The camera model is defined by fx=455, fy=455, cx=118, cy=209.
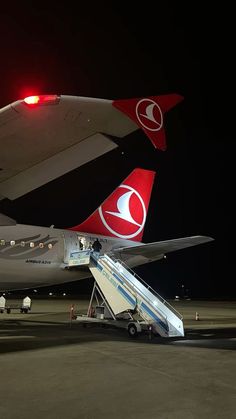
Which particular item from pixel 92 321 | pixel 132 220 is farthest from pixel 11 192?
pixel 132 220

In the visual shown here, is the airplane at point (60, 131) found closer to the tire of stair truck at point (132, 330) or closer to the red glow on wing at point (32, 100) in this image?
the red glow on wing at point (32, 100)

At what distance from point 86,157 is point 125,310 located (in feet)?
30.9

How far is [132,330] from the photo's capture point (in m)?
16.1

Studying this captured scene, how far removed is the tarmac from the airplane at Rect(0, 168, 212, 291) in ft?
20.5

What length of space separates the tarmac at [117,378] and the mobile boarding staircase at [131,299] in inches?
23.4

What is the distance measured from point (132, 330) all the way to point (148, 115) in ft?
36.0

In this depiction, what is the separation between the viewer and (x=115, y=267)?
17859 mm

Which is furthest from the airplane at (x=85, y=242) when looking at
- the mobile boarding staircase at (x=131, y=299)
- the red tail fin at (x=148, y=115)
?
the red tail fin at (x=148, y=115)

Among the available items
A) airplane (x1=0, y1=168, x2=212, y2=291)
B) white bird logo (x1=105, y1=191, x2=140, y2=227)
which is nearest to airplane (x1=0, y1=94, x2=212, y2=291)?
airplane (x1=0, y1=168, x2=212, y2=291)

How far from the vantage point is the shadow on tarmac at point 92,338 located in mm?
13875

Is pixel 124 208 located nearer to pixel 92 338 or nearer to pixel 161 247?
pixel 161 247

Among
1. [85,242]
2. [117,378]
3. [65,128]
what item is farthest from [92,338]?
[65,128]

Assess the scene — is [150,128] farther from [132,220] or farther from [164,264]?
[164,264]

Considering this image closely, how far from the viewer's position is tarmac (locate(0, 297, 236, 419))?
21.7 feet
